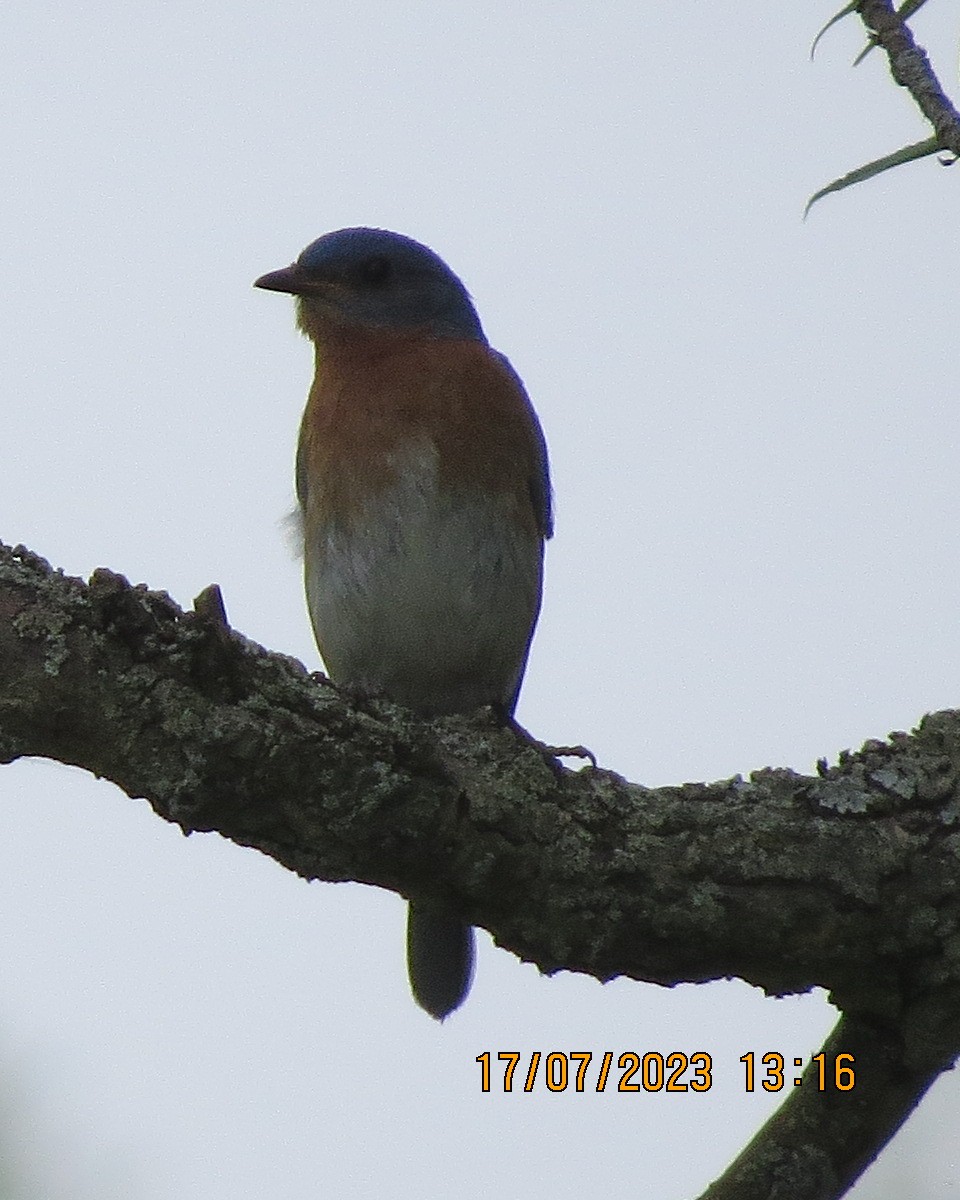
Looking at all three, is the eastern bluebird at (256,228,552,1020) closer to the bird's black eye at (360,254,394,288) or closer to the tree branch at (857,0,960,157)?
the bird's black eye at (360,254,394,288)

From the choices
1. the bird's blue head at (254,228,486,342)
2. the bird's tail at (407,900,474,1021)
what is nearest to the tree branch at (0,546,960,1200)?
the bird's tail at (407,900,474,1021)

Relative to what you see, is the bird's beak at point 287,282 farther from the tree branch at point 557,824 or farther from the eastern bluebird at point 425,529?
the tree branch at point 557,824

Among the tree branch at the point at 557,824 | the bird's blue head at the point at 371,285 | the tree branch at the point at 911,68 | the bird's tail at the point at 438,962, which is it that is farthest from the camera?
the bird's blue head at the point at 371,285

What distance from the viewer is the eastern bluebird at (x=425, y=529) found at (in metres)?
5.82

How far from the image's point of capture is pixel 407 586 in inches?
228

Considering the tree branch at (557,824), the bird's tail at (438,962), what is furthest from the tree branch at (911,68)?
the bird's tail at (438,962)

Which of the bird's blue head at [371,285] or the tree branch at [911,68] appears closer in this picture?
the tree branch at [911,68]

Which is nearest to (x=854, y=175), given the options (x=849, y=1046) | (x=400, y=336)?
(x=849, y=1046)

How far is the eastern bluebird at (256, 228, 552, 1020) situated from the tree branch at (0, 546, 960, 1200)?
56.7 inches

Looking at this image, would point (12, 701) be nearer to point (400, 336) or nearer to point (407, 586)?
point (407, 586)

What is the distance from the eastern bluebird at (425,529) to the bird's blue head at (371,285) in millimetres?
140

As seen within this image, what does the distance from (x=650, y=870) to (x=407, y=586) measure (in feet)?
6.92

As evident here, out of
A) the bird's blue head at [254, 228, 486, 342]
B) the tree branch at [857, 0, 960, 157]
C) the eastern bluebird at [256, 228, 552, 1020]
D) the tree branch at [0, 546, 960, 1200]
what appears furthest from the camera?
the bird's blue head at [254, 228, 486, 342]

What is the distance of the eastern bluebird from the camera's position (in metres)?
5.82
